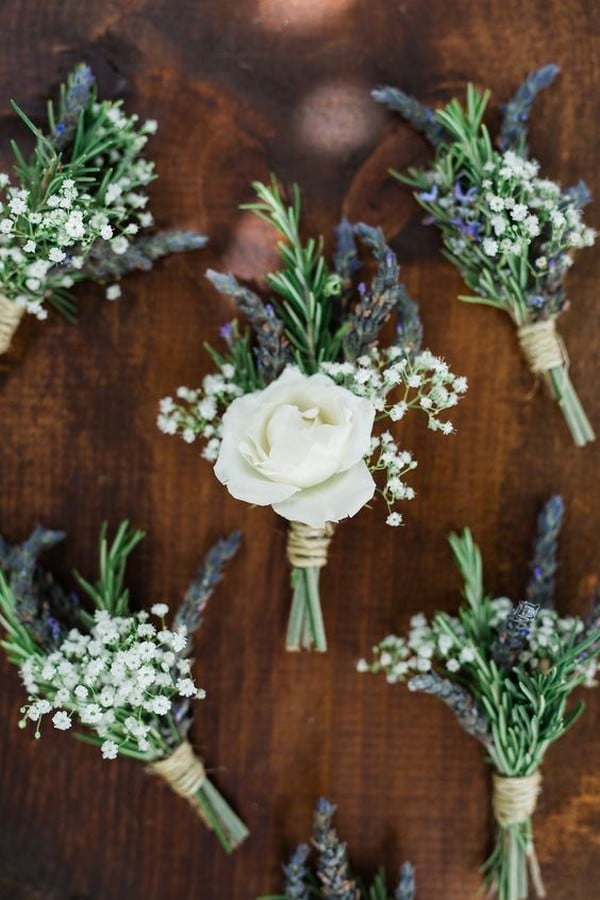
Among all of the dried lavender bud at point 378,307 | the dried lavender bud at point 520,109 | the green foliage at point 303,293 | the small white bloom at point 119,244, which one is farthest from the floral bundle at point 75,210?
the dried lavender bud at point 520,109

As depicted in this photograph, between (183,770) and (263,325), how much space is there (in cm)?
65

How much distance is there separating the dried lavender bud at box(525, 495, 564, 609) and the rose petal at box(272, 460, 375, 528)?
1.20 feet

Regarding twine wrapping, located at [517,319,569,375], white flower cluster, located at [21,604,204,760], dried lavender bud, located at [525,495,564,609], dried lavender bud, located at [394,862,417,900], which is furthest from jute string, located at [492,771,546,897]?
twine wrapping, located at [517,319,569,375]

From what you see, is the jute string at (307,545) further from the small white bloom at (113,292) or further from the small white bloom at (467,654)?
the small white bloom at (113,292)

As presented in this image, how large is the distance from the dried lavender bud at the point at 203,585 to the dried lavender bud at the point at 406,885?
0.45m

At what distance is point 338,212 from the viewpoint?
139 centimetres

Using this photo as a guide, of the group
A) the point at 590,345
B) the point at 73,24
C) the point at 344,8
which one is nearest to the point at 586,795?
the point at 590,345

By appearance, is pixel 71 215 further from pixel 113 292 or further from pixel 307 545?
pixel 307 545

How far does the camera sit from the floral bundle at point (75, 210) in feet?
3.99

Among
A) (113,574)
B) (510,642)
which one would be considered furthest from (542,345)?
(113,574)

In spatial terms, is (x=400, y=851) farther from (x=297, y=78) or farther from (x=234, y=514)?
(x=297, y=78)

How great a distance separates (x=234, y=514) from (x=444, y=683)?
39cm

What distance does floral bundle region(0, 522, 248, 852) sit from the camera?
45.7 inches

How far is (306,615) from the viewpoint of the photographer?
135cm
